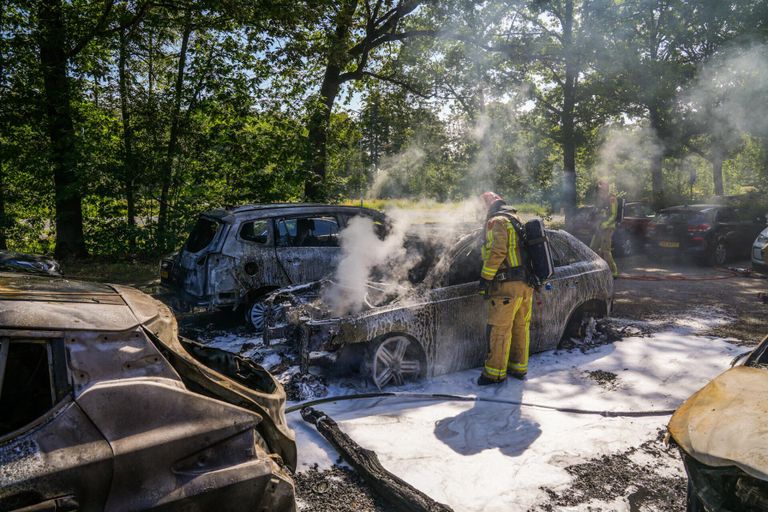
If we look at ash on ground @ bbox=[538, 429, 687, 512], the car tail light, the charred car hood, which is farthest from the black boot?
the car tail light

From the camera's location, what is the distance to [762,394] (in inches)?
113

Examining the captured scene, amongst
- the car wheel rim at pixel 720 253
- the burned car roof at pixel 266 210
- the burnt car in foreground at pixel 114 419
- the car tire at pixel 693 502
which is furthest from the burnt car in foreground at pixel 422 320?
the car wheel rim at pixel 720 253

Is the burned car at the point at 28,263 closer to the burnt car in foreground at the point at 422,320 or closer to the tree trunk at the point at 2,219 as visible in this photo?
the tree trunk at the point at 2,219

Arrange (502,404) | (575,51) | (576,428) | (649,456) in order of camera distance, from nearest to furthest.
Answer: (649,456), (576,428), (502,404), (575,51)

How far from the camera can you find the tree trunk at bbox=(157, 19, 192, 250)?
38.9ft

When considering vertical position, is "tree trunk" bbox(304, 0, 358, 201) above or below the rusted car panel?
above

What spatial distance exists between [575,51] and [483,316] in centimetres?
1174

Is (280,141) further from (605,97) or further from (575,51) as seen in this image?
(605,97)

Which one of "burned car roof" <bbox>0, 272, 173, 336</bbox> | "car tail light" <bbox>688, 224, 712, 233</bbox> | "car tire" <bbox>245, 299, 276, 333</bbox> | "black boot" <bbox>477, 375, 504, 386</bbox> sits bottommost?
"black boot" <bbox>477, 375, 504, 386</bbox>

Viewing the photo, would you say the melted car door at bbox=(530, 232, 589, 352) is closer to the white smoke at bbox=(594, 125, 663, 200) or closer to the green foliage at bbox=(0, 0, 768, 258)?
the green foliage at bbox=(0, 0, 768, 258)

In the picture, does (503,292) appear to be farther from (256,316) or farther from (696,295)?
(696,295)

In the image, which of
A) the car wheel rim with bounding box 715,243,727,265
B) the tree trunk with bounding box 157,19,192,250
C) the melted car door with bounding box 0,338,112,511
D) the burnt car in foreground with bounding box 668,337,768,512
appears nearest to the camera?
the melted car door with bounding box 0,338,112,511

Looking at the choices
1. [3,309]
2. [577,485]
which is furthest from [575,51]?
[3,309]

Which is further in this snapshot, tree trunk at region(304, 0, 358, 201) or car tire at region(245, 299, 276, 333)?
tree trunk at region(304, 0, 358, 201)
